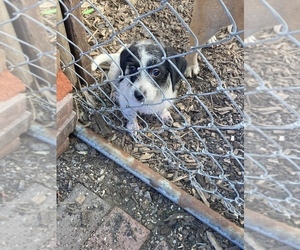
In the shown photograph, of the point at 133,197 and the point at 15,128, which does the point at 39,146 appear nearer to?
the point at 15,128

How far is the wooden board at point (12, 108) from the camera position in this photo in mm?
1242

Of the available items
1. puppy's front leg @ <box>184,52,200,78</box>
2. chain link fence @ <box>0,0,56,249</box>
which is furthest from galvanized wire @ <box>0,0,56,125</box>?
puppy's front leg @ <box>184,52,200,78</box>

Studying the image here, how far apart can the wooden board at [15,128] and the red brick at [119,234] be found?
83 centimetres

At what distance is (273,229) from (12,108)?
42.4 inches

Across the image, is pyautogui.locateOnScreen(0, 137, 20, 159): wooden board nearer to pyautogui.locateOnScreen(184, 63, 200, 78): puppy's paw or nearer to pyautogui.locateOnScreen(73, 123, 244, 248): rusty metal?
pyautogui.locateOnScreen(73, 123, 244, 248): rusty metal

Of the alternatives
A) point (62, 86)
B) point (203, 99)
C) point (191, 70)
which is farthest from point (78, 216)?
point (191, 70)

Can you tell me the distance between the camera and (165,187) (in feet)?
6.65

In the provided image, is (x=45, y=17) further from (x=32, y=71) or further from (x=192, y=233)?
(x=192, y=233)

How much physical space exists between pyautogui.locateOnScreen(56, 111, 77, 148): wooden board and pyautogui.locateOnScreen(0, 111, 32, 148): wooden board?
720 mm

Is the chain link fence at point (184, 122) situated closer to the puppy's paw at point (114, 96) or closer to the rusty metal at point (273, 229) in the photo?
the puppy's paw at point (114, 96)

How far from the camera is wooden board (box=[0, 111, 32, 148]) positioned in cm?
127

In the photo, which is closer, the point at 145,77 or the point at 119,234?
the point at 119,234

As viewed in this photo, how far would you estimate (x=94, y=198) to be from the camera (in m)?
2.07

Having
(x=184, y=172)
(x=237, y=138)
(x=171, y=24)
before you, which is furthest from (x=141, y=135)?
(x=171, y=24)
